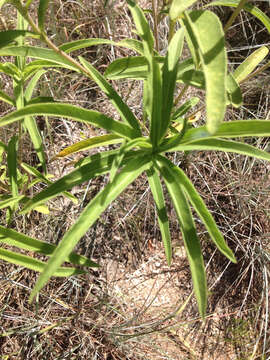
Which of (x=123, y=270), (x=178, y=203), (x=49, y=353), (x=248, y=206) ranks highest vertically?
(x=178, y=203)

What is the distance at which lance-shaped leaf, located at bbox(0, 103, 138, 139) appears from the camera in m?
0.87

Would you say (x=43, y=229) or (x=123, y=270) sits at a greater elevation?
(x=43, y=229)

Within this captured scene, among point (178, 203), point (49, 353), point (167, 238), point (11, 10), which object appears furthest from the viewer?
point (11, 10)

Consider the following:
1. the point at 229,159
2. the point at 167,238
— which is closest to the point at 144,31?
the point at 167,238

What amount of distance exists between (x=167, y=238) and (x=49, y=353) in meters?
1.03

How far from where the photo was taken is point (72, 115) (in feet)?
3.15

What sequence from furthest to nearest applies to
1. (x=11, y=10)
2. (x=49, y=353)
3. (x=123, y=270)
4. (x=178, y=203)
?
(x=11, y=10) < (x=123, y=270) < (x=49, y=353) < (x=178, y=203)

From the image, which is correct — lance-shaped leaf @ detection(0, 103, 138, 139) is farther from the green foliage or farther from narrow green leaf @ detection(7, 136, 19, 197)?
narrow green leaf @ detection(7, 136, 19, 197)

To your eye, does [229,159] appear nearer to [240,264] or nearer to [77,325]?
[240,264]

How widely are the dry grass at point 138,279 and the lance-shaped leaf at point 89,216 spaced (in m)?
0.86

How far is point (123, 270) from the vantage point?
1954mm

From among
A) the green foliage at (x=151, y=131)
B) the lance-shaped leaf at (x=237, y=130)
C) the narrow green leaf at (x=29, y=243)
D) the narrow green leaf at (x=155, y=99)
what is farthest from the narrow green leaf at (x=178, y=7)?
the narrow green leaf at (x=29, y=243)

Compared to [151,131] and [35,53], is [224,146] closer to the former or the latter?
[151,131]

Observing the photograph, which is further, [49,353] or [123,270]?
[123,270]
